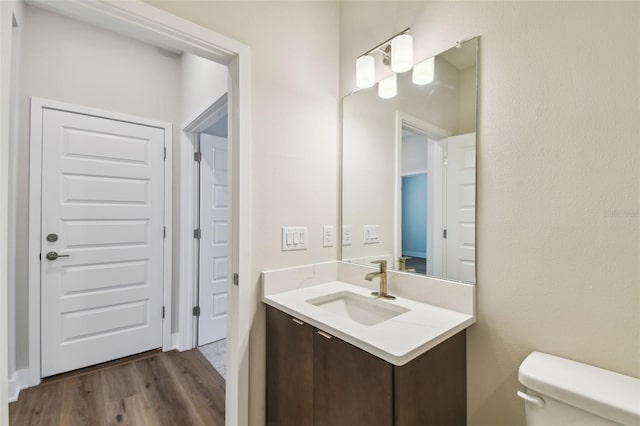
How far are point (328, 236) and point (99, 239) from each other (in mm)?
1876

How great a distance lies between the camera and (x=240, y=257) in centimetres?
135

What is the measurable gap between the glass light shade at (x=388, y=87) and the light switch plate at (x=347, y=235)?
755mm

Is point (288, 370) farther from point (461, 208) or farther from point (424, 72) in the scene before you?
point (424, 72)

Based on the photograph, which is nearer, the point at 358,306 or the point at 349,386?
the point at 349,386

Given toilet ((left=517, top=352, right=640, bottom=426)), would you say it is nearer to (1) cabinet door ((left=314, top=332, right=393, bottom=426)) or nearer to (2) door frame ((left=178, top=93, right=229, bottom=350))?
(1) cabinet door ((left=314, top=332, right=393, bottom=426))

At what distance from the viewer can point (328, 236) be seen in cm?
169

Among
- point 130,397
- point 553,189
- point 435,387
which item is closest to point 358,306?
point 435,387

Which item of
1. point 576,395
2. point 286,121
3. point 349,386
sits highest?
point 286,121

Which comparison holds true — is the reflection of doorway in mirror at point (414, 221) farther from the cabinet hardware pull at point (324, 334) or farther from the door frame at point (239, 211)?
the door frame at point (239, 211)

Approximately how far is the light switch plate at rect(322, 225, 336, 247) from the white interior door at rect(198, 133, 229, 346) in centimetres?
139

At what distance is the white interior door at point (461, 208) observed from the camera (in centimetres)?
118

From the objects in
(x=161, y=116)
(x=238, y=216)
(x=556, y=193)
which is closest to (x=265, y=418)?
(x=238, y=216)

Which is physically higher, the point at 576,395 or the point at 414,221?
the point at 414,221

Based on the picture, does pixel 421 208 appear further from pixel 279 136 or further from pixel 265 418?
pixel 265 418
